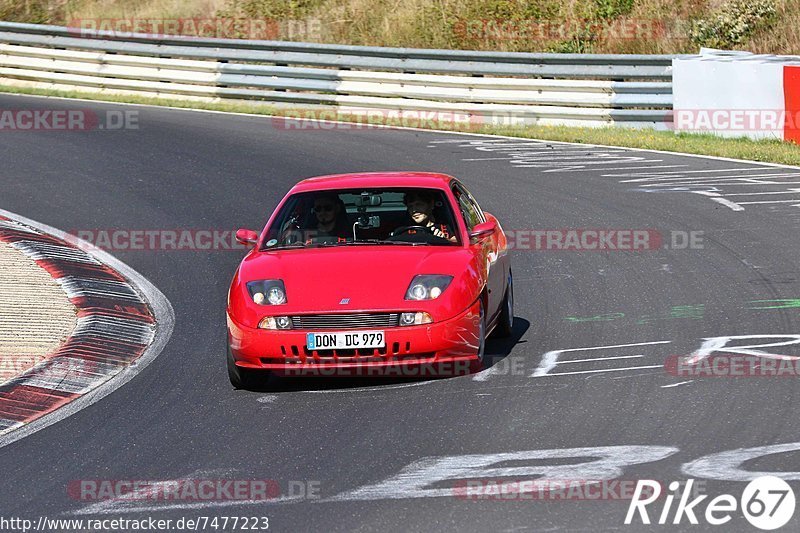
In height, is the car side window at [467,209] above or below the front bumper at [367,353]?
above

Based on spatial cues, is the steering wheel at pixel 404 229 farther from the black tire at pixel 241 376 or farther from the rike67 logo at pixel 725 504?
the rike67 logo at pixel 725 504

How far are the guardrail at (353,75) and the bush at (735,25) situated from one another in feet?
13.1

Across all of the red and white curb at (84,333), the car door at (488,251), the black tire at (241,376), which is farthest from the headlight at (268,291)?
the car door at (488,251)

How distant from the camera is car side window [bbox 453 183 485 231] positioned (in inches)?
405

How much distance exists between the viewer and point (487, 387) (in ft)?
28.5

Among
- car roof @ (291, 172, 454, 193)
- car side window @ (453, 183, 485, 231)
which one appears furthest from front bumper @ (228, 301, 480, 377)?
car roof @ (291, 172, 454, 193)

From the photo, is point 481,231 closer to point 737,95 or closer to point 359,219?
point 359,219

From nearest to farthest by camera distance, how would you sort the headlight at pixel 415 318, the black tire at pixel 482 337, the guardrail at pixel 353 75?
the headlight at pixel 415 318 < the black tire at pixel 482 337 < the guardrail at pixel 353 75

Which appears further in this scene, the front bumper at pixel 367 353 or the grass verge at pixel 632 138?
the grass verge at pixel 632 138

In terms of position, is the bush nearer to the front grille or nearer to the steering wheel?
the steering wheel

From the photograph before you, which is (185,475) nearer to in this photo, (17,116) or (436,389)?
(436,389)

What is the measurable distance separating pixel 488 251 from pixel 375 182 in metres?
1.03

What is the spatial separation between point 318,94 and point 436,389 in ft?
57.2

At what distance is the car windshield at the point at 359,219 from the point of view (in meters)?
9.98
